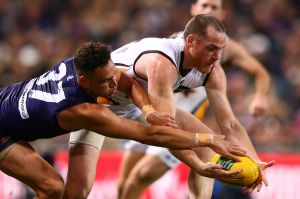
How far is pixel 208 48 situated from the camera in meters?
6.69

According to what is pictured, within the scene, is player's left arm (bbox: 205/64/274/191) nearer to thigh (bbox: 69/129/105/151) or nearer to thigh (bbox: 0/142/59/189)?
thigh (bbox: 69/129/105/151)

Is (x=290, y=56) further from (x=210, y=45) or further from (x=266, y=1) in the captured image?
(x=210, y=45)

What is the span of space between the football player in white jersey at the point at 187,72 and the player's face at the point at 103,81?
320 millimetres

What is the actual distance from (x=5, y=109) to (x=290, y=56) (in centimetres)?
745

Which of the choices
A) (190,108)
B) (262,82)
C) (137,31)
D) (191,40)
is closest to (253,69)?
(262,82)

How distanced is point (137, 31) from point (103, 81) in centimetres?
732

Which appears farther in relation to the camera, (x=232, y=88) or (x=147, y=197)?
(x=232, y=88)

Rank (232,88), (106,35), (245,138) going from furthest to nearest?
(106,35), (232,88), (245,138)

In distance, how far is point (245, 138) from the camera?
725cm

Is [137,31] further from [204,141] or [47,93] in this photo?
[204,141]

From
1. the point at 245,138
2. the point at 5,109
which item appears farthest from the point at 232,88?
the point at 5,109

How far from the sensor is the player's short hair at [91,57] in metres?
6.28

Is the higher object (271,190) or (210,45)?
(210,45)

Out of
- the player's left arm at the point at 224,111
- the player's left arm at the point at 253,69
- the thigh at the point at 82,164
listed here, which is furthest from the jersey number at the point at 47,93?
the player's left arm at the point at 253,69
